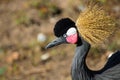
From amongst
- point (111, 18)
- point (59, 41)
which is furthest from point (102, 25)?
point (59, 41)

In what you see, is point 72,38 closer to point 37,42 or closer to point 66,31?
point 66,31

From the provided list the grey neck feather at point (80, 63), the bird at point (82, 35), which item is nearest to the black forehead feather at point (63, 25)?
the bird at point (82, 35)

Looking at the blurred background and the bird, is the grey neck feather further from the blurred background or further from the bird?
the blurred background

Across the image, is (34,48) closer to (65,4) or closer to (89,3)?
(65,4)

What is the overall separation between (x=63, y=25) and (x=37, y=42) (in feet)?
6.47

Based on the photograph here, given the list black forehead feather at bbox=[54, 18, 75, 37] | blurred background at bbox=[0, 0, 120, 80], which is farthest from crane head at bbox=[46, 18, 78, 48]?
blurred background at bbox=[0, 0, 120, 80]

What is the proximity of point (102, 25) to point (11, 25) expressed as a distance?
7.86ft

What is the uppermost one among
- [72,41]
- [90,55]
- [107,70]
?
[72,41]

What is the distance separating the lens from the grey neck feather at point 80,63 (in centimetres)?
372

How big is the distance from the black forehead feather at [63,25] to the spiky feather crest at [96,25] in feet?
0.24

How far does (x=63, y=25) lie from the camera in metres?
3.64

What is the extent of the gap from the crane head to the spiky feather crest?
0.05 meters

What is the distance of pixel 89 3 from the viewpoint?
3.75 metres

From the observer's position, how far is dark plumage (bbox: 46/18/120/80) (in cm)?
367
